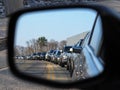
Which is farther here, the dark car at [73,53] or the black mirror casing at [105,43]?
the dark car at [73,53]

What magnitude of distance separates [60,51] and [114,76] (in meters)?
1.30

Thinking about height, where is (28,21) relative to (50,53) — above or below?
above

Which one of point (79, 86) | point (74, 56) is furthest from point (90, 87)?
point (74, 56)

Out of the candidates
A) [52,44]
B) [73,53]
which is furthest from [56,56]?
[52,44]

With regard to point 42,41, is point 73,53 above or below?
below

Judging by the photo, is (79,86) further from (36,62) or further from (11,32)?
(36,62)

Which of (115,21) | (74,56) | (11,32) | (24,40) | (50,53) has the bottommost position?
(74,56)

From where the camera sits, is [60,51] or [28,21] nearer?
[28,21]

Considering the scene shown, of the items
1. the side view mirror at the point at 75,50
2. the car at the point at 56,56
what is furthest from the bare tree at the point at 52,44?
the side view mirror at the point at 75,50

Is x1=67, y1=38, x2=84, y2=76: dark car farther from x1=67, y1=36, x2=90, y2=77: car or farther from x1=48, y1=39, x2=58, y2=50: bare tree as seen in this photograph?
x1=48, y1=39, x2=58, y2=50: bare tree

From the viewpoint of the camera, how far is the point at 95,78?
218 cm

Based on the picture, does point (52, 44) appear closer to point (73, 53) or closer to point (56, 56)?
point (56, 56)

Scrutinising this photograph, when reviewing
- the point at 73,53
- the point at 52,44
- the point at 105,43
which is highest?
the point at 105,43

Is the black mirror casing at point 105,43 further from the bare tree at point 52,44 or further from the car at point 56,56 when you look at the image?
the car at point 56,56
